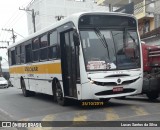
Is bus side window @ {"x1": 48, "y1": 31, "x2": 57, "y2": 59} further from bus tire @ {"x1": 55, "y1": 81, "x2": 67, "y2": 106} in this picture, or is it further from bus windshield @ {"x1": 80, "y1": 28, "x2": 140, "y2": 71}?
bus windshield @ {"x1": 80, "y1": 28, "x2": 140, "y2": 71}

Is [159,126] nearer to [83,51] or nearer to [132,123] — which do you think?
[132,123]

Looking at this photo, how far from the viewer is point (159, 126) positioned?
28.6 feet

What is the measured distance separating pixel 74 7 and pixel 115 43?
5873 centimetres

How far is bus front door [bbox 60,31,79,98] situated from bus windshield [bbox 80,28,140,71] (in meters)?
0.53

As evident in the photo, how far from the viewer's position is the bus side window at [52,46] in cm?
1383

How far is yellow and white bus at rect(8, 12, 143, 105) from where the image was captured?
1170cm

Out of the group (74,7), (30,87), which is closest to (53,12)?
(74,7)

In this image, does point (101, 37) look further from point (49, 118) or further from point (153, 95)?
point (153, 95)

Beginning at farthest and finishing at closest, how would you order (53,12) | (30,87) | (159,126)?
(53,12), (30,87), (159,126)

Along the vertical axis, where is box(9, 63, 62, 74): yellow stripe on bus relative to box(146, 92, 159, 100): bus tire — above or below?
above

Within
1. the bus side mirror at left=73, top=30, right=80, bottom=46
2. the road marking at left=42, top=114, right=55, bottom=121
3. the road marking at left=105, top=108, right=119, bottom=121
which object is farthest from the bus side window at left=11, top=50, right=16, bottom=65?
the road marking at left=105, top=108, right=119, bottom=121

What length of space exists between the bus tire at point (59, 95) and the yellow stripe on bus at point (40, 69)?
55 cm

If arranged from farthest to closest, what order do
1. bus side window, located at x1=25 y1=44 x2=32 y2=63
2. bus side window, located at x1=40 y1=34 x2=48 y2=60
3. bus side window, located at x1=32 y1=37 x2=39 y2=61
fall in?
bus side window, located at x1=25 y1=44 x2=32 y2=63 → bus side window, located at x1=32 y1=37 x2=39 y2=61 → bus side window, located at x1=40 y1=34 x2=48 y2=60

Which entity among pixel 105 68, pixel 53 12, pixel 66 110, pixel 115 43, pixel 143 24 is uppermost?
pixel 53 12
